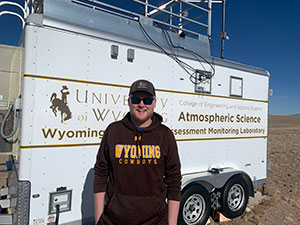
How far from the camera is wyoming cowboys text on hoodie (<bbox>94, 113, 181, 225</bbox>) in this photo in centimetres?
198

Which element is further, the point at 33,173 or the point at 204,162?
the point at 204,162

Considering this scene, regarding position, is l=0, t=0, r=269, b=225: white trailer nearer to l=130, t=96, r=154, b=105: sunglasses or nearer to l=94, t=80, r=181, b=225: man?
l=94, t=80, r=181, b=225: man

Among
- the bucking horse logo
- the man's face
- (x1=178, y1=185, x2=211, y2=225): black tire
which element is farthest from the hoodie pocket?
(x1=178, y1=185, x2=211, y2=225): black tire

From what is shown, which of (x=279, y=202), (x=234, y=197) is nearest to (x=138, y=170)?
(x=234, y=197)

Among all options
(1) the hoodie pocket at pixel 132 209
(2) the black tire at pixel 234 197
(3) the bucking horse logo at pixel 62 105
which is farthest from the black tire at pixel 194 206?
(3) the bucking horse logo at pixel 62 105

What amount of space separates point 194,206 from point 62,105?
2.60m

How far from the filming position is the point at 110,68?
3.05 m

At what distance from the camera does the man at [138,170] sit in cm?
198

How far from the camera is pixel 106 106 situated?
3.03 metres

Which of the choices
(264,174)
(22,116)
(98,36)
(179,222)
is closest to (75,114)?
(22,116)

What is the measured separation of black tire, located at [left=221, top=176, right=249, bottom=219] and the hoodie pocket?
8.70 ft

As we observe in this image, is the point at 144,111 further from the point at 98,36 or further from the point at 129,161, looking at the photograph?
the point at 98,36

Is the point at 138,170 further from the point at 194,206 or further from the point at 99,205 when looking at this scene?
the point at 194,206

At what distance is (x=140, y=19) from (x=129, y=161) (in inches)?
96.7
